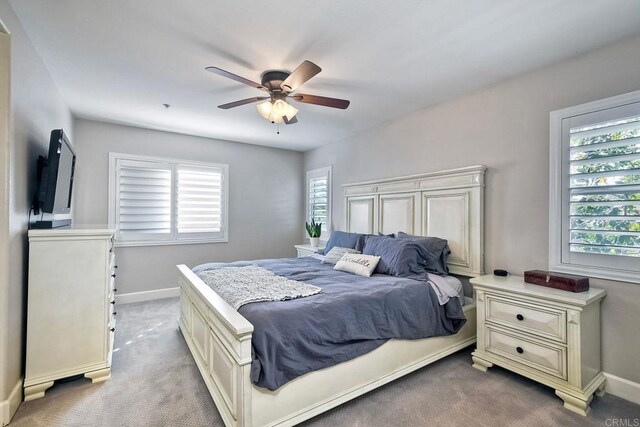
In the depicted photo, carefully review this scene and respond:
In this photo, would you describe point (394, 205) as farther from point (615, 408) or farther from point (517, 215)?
point (615, 408)

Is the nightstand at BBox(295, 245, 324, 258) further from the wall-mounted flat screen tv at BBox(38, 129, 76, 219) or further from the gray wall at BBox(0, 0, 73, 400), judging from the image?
the gray wall at BBox(0, 0, 73, 400)

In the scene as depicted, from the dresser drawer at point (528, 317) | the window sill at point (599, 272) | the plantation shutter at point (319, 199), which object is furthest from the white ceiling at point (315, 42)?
the plantation shutter at point (319, 199)

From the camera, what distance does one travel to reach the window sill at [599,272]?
209 centimetres

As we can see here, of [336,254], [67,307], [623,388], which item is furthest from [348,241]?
[67,307]

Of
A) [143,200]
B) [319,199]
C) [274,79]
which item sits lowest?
[143,200]

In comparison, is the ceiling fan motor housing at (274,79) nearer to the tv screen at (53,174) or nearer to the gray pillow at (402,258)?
the tv screen at (53,174)

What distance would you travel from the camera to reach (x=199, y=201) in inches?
187

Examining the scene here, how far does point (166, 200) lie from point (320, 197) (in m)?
2.50

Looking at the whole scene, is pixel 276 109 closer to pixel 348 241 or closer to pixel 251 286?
pixel 251 286

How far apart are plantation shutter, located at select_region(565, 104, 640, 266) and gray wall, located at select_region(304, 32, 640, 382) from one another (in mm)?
193

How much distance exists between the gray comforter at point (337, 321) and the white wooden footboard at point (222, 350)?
81 millimetres

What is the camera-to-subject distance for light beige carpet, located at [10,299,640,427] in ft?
6.12

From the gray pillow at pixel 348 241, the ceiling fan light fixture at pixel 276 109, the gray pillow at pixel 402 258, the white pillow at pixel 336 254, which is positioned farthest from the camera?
the gray pillow at pixel 348 241

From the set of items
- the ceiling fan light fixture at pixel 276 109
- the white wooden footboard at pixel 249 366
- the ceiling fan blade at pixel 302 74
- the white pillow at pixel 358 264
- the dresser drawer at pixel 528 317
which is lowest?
the white wooden footboard at pixel 249 366
